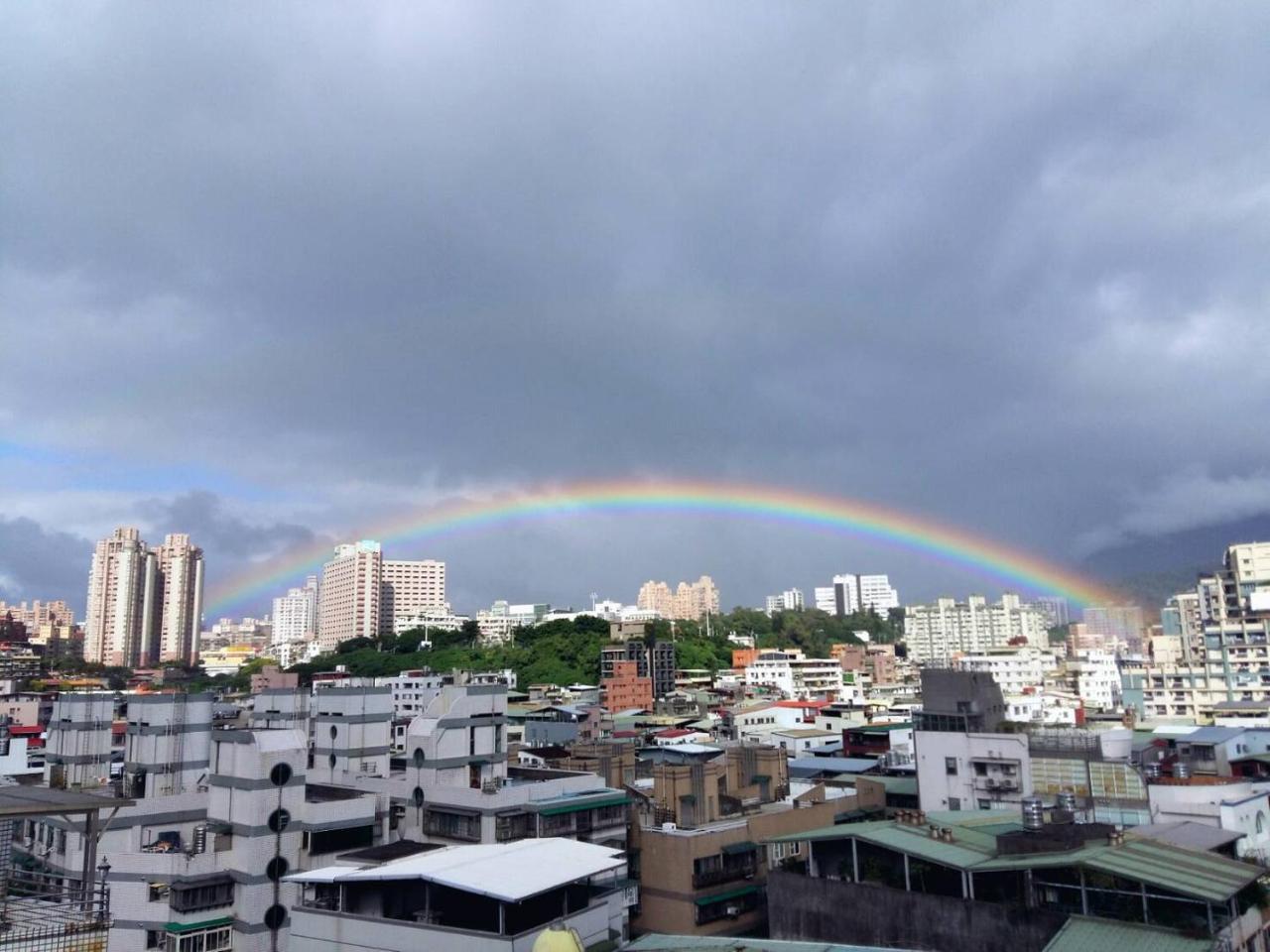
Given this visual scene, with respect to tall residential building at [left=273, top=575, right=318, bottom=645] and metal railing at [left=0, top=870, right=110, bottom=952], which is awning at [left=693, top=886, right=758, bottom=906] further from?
tall residential building at [left=273, top=575, right=318, bottom=645]

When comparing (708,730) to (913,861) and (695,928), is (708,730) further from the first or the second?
Answer: (913,861)

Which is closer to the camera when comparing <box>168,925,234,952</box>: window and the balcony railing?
<box>168,925,234,952</box>: window

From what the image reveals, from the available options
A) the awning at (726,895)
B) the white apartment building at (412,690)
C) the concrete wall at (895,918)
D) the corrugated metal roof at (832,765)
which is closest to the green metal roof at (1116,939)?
the concrete wall at (895,918)

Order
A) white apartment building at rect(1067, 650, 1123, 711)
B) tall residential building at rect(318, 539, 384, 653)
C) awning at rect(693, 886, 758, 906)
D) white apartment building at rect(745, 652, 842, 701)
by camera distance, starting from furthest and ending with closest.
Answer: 1. tall residential building at rect(318, 539, 384, 653)
2. white apartment building at rect(745, 652, 842, 701)
3. white apartment building at rect(1067, 650, 1123, 711)
4. awning at rect(693, 886, 758, 906)

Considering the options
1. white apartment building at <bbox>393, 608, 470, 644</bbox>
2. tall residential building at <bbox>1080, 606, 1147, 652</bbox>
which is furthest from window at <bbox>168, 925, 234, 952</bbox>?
tall residential building at <bbox>1080, 606, 1147, 652</bbox>

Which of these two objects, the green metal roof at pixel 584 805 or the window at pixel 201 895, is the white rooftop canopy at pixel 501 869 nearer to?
the window at pixel 201 895

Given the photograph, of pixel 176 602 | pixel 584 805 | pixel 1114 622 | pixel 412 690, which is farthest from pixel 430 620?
pixel 584 805

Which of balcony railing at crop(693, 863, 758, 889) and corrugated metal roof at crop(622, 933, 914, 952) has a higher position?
corrugated metal roof at crop(622, 933, 914, 952)
